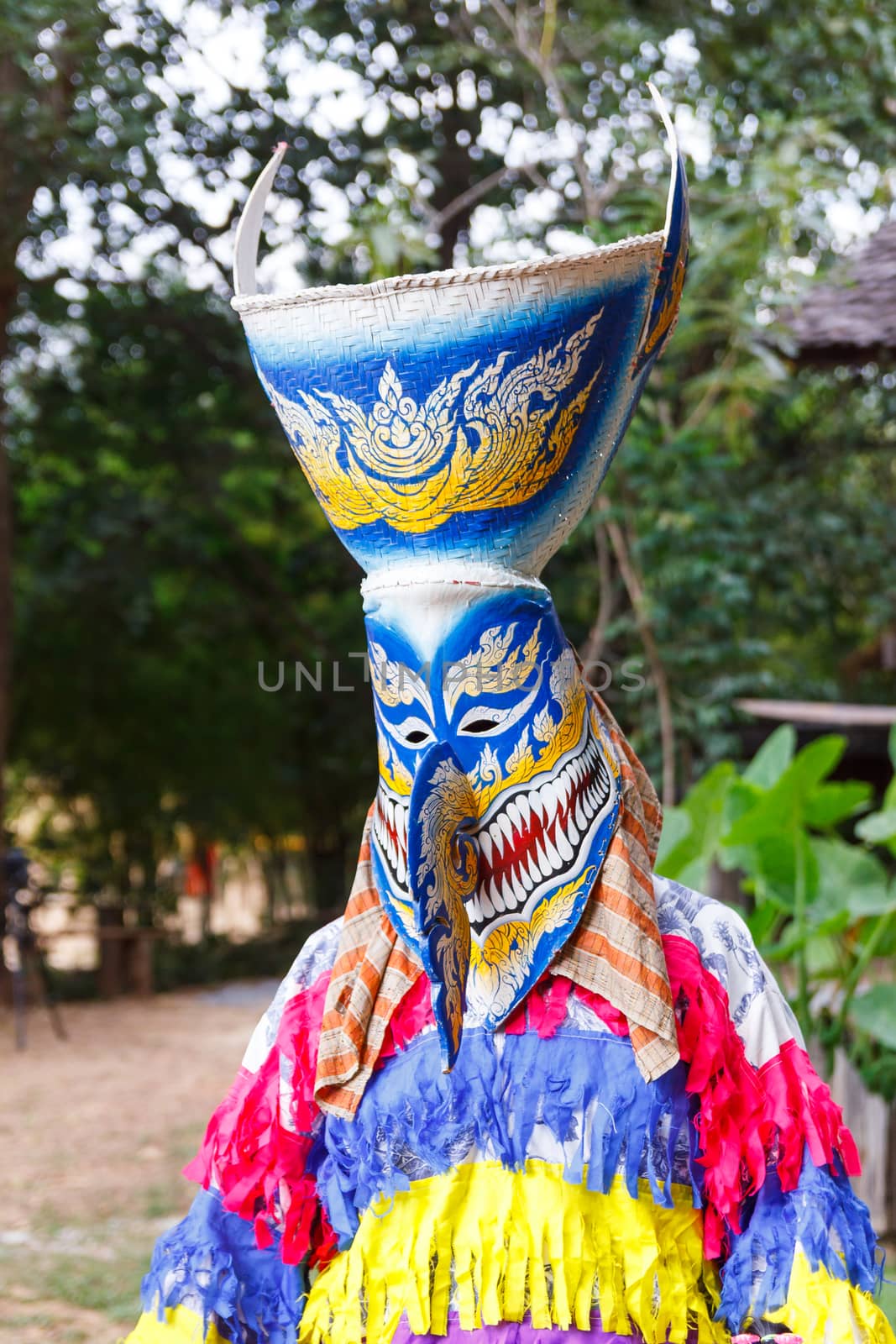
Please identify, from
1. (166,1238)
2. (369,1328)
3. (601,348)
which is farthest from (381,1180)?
(601,348)

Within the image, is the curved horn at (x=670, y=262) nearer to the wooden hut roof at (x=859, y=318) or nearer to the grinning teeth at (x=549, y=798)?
the grinning teeth at (x=549, y=798)

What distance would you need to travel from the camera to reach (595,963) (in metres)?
1.33

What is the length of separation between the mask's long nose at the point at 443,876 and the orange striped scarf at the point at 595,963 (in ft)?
0.38

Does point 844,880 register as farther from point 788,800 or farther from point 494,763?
point 494,763

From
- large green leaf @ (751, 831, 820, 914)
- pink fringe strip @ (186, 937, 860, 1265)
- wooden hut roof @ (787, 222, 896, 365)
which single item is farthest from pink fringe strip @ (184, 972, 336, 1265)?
wooden hut roof @ (787, 222, 896, 365)

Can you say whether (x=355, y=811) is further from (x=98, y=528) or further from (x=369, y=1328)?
(x=369, y=1328)

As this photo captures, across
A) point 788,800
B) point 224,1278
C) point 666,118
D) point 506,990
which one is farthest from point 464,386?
point 788,800

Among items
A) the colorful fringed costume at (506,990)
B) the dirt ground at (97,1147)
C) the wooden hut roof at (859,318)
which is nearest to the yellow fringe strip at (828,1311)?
the colorful fringed costume at (506,990)

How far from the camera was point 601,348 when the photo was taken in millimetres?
1305

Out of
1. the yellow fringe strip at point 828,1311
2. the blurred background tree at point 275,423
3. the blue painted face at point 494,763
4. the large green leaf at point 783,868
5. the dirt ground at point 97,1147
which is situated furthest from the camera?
the blurred background tree at point 275,423

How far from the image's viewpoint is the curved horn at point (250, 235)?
1456mm

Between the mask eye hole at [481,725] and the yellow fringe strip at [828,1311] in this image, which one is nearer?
the yellow fringe strip at [828,1311]

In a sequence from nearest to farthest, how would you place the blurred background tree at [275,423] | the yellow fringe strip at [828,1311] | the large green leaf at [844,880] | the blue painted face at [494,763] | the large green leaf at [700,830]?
1. the yellow fringe strip at [828,1311]
2. the blue painted face at [494,763]
3. the large green leaf at [844,880]
4. the large green leaf at [700,830]
5. the blurred background tree at [275,423]

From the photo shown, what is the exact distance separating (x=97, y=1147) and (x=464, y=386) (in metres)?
5.77
